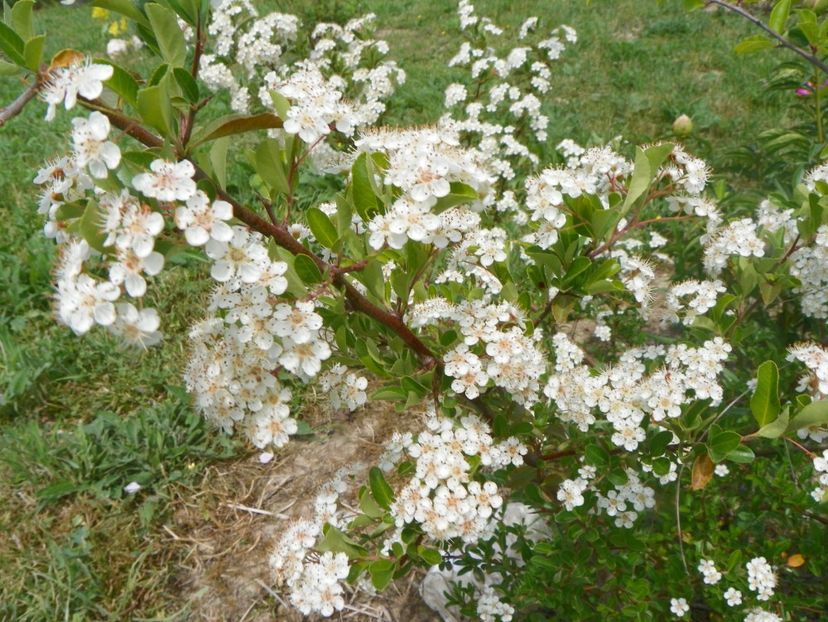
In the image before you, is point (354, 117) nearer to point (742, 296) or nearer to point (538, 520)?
point (742, 296)

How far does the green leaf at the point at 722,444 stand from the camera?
1130 mm

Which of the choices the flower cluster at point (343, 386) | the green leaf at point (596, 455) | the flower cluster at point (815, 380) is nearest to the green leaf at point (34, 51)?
the flower cluster at point (343, 386)

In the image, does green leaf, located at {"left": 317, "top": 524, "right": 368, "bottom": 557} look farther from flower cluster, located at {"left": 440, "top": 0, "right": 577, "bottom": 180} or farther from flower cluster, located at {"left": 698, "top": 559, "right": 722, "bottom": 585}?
flower cluster, located at {"left": 440, "top": 0, "right": 577, "bottom": 180}

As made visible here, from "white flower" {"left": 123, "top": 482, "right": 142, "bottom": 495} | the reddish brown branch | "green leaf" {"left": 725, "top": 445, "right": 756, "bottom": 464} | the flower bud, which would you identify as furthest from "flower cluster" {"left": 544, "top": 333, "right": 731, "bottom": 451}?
"white flower" {"left": 123, "top": 482, "right": 142, "bottom": 495}

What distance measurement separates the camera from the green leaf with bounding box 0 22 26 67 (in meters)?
0.82

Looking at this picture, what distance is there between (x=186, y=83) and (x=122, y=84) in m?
0.10

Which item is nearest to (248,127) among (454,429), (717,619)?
(454,429)

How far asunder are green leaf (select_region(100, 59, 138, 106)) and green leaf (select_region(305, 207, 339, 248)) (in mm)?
291

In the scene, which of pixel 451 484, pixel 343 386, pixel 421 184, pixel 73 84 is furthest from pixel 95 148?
pixel 451 484

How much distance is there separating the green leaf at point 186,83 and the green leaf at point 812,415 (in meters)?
1.04

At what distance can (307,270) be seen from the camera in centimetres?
98

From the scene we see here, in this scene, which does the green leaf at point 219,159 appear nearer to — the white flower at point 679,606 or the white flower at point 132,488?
the white flower at point 679,606

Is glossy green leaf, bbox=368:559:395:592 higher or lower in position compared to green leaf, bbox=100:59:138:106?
lower

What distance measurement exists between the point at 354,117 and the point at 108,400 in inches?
80.7
